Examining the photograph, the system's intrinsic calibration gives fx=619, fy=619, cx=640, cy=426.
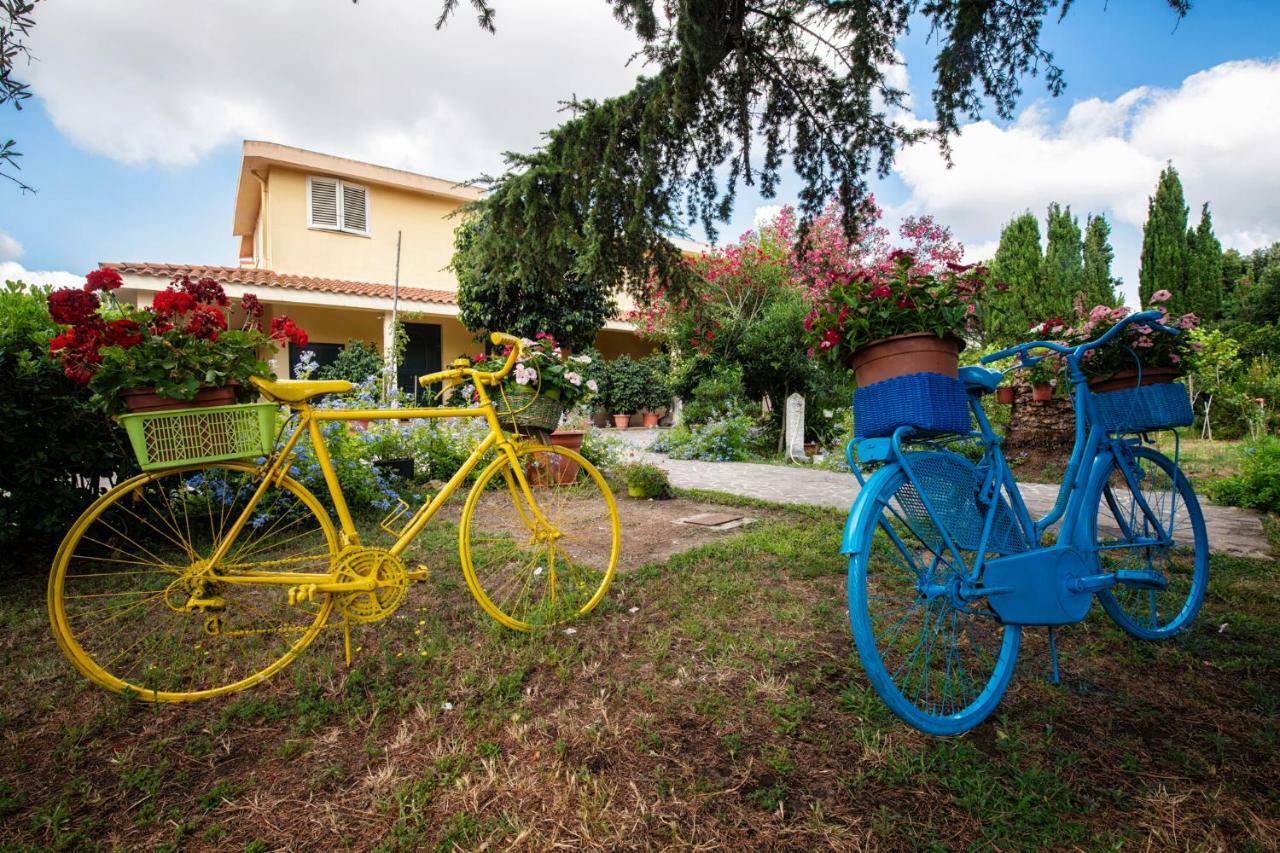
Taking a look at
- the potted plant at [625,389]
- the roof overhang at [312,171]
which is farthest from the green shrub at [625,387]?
the roof overhang at [312,171]

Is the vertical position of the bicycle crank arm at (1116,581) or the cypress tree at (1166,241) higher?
the cypress tree at (1166,241)

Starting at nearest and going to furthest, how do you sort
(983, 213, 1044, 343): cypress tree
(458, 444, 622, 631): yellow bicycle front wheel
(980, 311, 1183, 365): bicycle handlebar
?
(980, 311, 1183, 365): bicycle handlebar → (458, 444, 622, 631): yellow bicycle front wheel → (983, 213, 1044, 343): cypress tree

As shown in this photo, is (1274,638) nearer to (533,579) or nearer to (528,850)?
(528,850)

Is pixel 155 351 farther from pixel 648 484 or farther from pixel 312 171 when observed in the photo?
pixel 312 171

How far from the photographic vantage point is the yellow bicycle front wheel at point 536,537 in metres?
2.69

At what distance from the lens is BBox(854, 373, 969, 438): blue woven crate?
1812 mm

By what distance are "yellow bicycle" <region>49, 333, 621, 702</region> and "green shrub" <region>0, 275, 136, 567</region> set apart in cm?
30

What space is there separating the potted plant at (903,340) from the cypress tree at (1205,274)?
2024 cm

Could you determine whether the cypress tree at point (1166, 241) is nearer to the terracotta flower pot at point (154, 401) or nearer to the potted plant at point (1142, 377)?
the potted plant at point (1142, 377)

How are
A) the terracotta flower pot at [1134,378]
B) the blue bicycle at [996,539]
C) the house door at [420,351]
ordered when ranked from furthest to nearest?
the house door at [420,351] → the terracotta flower pot at [1134,378] → the blue bicycle at [996,539]

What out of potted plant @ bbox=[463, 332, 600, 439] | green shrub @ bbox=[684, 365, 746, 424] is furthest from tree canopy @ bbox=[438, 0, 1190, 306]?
green shrub @ bbox=[684, 365, 746, 424]

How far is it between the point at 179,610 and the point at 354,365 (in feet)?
33.3

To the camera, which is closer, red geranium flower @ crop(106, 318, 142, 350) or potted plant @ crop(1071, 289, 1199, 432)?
red geranium flower @ crop(106, 318, 142, 350)

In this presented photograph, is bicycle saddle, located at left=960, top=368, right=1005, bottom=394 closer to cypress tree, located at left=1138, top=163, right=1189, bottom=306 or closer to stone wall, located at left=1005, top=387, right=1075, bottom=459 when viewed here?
stone wall, located at left=1005, top=387, right=1075, bottom=459
